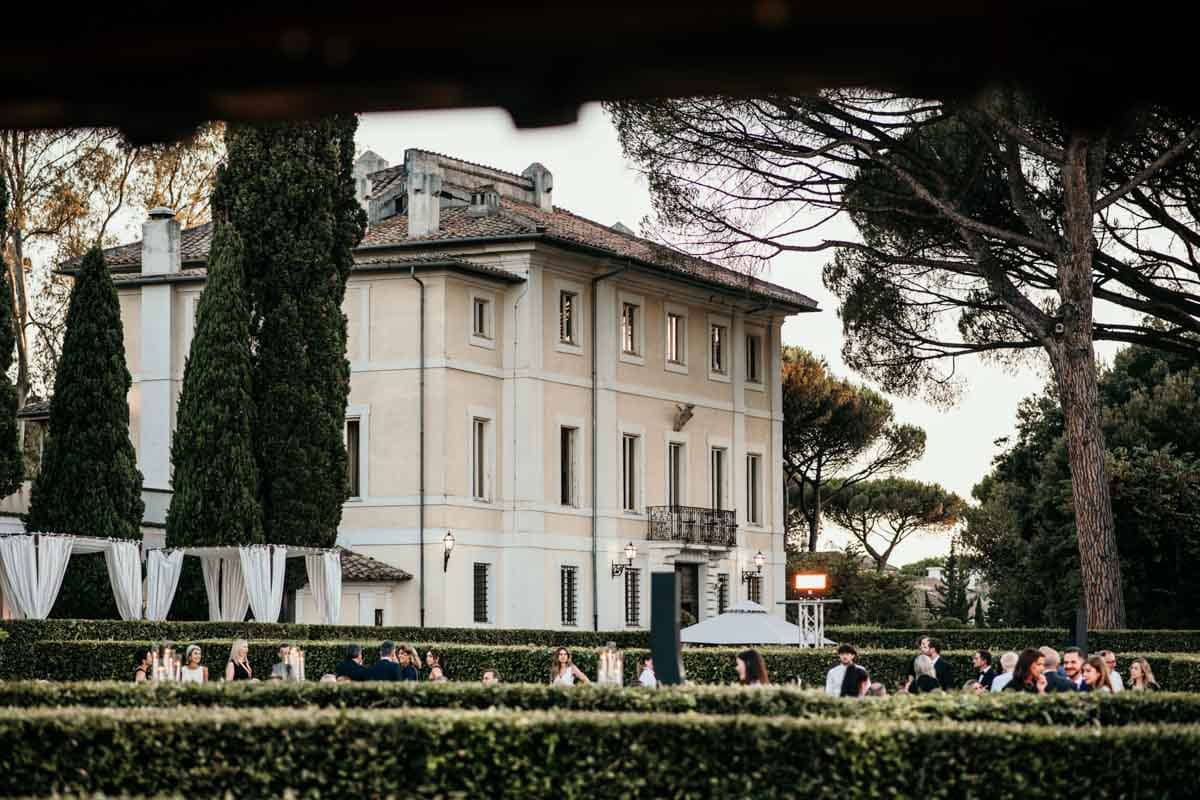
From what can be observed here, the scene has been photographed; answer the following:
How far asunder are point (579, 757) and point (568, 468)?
110 ft

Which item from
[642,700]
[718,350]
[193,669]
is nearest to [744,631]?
[193,669]

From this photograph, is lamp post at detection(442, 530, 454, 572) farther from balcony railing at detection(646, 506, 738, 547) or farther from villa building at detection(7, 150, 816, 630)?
balcony railing at detection(646, 506, 738, 547)

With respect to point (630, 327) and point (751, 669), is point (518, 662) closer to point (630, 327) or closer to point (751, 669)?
point (751, 669)

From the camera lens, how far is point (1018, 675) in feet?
48.5

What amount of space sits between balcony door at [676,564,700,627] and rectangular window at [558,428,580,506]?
350 centimetres

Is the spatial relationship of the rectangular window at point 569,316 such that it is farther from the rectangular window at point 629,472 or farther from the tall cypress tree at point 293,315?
the tall cypress tree at point 293,315

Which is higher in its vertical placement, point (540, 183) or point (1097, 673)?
point (540, 183)

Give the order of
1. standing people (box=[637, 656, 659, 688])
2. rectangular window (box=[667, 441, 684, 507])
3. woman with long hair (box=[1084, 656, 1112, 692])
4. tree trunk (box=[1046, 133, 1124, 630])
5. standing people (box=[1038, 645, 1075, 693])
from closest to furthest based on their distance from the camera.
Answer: standing people (box=[1038, 645, 1075, 693]) → woman with long hair (box=[1084, 656, 1112, 692]) → standing people (box=[637, 656, 659, 688]) → tree trunk (box=[1046, 133, 1124, 630]) → rectangular window (box=[667, 441, 684, 507])

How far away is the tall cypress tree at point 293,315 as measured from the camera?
3450 centimetres

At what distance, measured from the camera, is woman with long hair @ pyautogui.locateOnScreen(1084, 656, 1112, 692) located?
15672 mm

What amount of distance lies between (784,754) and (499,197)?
36.6 meters

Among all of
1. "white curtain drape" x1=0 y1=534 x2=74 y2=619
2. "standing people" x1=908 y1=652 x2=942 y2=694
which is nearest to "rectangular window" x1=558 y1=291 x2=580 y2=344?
"white curtain drape" x1=0 y1=534 x2=74 y2=619

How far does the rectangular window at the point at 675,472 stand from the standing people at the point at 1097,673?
3033 cm

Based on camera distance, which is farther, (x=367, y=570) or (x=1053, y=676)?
(x=367, y=570)
